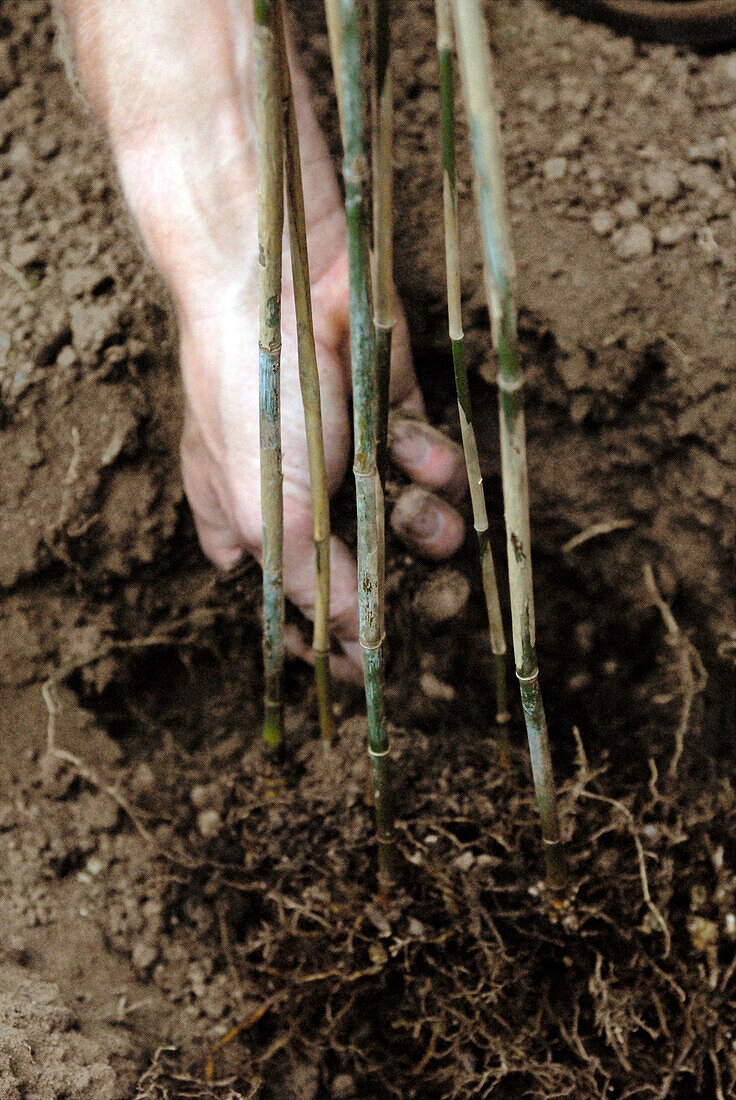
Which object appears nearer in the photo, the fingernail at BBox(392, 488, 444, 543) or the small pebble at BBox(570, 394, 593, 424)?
the fingernail at BBox(392, 488, 444, 543)

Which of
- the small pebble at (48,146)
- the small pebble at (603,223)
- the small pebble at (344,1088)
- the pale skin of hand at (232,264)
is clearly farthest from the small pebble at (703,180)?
the small pebble at (344,1088)

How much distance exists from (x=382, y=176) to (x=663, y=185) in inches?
30.0

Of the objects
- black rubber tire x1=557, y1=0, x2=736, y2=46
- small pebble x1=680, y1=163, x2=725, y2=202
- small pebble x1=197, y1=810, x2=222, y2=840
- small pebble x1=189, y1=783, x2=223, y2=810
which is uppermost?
black rubber tire x1=557, y1=0, x2=736, y2=46

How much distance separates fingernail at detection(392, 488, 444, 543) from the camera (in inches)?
45.1

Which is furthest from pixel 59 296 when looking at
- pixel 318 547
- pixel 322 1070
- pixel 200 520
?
pixel 322 1070

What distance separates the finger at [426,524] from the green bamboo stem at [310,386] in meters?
0.15

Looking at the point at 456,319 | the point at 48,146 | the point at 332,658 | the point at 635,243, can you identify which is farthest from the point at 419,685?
the point at 48,146

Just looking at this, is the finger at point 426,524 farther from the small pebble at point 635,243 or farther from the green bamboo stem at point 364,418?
the small pebble at point 635,243

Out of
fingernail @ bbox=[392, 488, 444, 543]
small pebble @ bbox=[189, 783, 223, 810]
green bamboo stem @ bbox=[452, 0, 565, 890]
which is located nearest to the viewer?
green bamboo stem @ bbox=[452, 0, 565, 890]

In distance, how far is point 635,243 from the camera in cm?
135

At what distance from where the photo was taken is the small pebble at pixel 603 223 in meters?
1.36

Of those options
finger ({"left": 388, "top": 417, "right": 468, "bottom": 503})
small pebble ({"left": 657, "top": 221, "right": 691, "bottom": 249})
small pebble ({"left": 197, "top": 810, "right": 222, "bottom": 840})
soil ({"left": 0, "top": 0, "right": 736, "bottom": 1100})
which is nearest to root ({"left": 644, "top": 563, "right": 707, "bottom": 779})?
soil ({"left": 0, "top": 0, "right": 736, "bottom": 1100})

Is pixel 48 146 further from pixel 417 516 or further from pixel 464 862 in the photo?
pixel 464 862

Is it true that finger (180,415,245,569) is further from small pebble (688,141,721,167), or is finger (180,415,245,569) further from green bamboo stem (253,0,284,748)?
small pebble (688,141,721,167)
